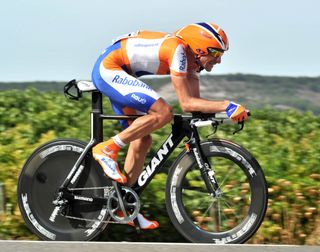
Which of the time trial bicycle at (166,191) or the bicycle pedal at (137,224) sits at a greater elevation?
the time trial bicycle at (166,191)

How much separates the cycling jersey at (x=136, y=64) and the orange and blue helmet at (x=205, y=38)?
0.29 feet

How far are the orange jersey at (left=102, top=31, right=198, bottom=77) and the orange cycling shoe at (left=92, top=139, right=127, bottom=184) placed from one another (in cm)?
63

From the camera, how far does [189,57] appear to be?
643cm

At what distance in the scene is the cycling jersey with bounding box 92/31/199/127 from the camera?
6.29 m

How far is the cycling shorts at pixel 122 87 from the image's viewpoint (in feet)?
20.7

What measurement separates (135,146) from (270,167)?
1312 millimetres

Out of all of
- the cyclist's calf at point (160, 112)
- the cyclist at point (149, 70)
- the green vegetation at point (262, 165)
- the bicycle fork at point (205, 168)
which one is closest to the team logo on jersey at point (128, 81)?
the cyclist at point (149, 70)

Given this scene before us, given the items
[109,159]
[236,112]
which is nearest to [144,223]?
[109,159]

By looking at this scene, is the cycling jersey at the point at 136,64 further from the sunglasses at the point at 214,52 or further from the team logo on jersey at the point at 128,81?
the sunglasses at the point at 214,52

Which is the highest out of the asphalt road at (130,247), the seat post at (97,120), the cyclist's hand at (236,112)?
the cyclist's hand at (236,112)

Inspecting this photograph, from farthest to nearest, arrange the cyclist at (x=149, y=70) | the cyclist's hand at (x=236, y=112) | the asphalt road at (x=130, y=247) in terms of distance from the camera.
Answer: the cyclist at (x=149, y=70), the cyclist's hand at (x=236, y=112), the asphalt road at (x=130, y=247)

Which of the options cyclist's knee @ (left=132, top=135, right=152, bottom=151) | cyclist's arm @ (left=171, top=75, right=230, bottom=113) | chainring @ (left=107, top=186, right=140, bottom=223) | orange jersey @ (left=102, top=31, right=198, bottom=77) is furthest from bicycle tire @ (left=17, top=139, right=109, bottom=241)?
cyclist's arm @ (left=171, top=75, right=230, bottom=113)

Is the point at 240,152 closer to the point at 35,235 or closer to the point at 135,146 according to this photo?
the point at 135,146

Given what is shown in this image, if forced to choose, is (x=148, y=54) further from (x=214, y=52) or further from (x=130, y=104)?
(x=214, y=52)
